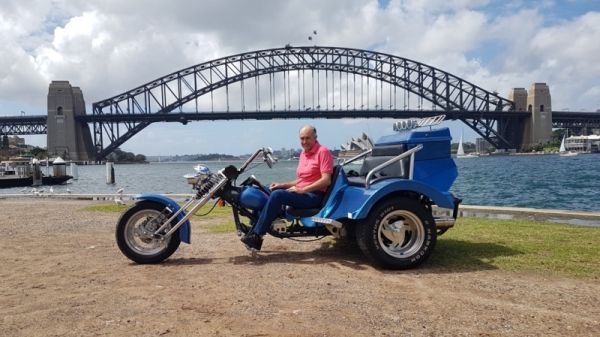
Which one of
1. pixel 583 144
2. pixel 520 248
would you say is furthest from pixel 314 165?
pixel 583 144

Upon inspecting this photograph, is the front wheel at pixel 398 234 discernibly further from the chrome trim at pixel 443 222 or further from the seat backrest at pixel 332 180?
the seat backrest at pixel 332 180

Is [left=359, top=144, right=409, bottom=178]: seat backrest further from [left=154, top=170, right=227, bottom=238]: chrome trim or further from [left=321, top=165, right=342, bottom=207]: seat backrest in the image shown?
[left=154, top=170, right=227, bottom=238]: chrome trim

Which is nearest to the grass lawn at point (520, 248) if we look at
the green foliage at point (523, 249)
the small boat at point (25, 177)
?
the green foliage at point (523, 249)

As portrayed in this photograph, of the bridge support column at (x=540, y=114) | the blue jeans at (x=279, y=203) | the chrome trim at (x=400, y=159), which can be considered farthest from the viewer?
the bridge support column at (x=540, y=114)

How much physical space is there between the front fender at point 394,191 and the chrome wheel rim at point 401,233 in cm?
23

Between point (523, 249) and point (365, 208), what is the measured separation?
2192mm

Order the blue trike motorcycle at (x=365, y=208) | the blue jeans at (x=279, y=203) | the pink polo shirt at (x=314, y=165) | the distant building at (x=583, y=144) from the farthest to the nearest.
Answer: the distant building at (x=583, y=144) → the pink polo shirt at (x=314, y=165) → the blue jeans at (x=279, y=203) → the blue trike motorcycle at (x=365, y=208)

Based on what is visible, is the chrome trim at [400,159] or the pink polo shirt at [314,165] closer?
the chrome trim at [400,159]

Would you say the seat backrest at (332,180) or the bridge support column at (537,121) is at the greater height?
the bridge support column at (537,121)

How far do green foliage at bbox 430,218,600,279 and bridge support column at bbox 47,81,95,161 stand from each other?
99.3m

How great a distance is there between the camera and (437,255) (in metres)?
5.83

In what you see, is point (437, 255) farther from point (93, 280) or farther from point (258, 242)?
point (93, 280)

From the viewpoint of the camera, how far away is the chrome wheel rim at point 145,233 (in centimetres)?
574

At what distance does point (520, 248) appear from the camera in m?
6.06
